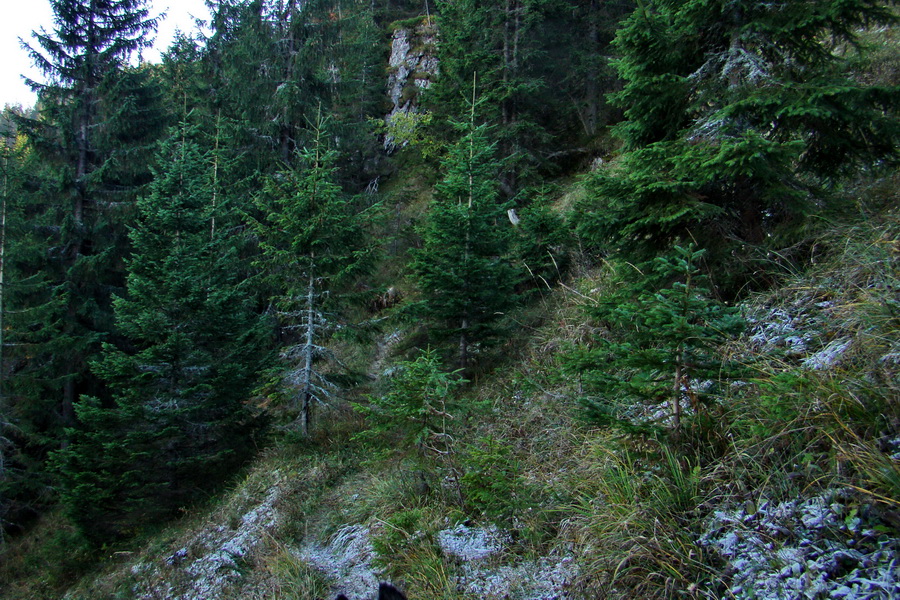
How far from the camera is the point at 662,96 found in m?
5.12

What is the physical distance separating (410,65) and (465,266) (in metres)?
22.1

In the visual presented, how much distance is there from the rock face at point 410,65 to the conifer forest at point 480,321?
5.84 m

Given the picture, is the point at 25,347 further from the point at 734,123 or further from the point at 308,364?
the point at 734,123

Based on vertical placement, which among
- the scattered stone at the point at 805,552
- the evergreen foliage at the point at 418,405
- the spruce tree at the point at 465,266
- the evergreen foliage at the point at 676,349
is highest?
the spruce tree at the point at 465,266

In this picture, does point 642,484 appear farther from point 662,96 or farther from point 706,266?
point 662,96

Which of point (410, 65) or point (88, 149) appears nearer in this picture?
point (88, 149)

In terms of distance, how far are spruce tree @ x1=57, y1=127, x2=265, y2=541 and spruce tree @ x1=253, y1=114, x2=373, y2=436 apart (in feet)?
5.28

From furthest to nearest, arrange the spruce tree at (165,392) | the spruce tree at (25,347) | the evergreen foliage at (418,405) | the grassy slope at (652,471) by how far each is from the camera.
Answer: the spruce tree at (25,347) → the spruce tree at (165,392) → the evergreen foliage at (418,405) → the grassy slope at (652,471)

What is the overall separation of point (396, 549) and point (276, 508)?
351 centimetres

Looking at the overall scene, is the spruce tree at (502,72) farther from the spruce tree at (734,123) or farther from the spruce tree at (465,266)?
the spruce tree at (734,123)

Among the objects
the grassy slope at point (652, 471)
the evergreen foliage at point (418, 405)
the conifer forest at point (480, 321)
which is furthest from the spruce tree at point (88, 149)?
the evergreen foliage at point (418, 405)

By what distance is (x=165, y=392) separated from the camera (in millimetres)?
9719

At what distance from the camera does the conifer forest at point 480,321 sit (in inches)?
110

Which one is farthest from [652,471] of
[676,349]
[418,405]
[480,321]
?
[480,321]
